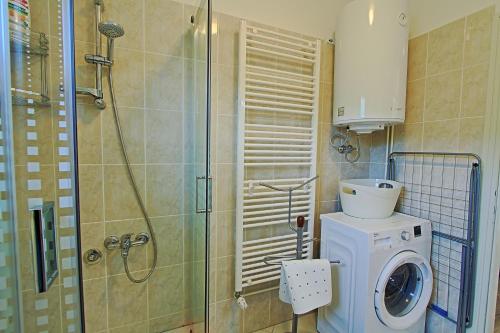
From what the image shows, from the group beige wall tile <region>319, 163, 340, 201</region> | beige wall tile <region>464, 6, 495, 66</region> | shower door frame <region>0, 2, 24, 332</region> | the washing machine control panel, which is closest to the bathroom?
beige wall tile <region>464, 6, 495, 66</region>

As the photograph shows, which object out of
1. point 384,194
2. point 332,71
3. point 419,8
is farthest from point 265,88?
point 419,8

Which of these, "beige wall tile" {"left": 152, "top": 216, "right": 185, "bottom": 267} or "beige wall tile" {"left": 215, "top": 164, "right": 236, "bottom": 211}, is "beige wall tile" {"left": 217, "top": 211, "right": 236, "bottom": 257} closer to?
"beige wall tile" {"left": 215, "top": 164, "right": 236, "bottom": 211}

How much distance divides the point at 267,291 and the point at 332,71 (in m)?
1.71

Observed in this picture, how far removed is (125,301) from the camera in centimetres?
142

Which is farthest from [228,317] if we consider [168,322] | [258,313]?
[168,322]

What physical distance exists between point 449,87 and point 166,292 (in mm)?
2202

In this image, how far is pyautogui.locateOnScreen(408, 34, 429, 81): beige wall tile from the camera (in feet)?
5.45

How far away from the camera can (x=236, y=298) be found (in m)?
1.60

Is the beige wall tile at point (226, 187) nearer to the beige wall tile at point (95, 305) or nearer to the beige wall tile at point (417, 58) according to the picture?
the beige wall tile at point (95, 305)

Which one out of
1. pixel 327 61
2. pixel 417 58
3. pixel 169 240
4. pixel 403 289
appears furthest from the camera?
pixel 327 61

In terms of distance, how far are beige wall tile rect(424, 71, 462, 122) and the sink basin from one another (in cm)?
54

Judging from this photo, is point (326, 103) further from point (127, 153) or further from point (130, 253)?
point (130, 253)

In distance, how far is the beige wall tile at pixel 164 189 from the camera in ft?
4.69

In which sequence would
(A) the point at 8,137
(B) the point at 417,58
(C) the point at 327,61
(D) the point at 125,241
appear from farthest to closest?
1. (C) the point at 327,61
2. (B) the point at 417,58
3. (D) the point at 125,241
4. (A) the point at 8,137
